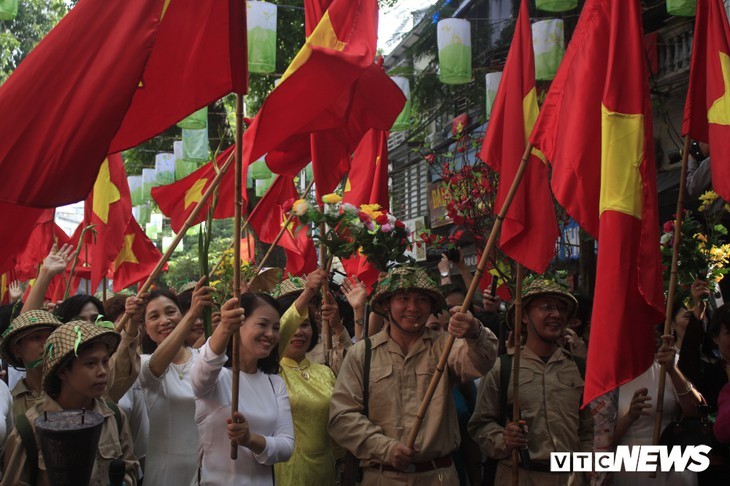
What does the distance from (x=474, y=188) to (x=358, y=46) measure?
12.1 ft

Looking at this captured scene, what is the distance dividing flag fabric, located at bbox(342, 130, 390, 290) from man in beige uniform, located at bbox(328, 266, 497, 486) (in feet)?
6.30

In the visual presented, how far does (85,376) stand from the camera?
13.1 feet

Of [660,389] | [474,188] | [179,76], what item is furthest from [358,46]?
[474,188]

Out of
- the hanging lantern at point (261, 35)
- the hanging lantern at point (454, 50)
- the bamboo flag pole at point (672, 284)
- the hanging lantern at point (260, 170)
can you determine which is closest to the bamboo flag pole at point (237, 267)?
the bamboo flag pole at point (672, 284)

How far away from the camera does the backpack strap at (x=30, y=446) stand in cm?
365

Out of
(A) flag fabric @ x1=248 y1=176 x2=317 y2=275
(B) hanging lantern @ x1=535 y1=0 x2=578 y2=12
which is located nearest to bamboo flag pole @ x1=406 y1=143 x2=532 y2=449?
(A) flag fabric @ x1=248 y1=176 x2=317 y2=275

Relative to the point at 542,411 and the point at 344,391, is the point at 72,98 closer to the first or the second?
the point at 344,391

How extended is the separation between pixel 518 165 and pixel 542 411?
151cm

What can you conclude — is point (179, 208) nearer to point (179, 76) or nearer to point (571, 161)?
point (179, 76)

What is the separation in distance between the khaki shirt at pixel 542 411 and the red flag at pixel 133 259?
4.55 meters

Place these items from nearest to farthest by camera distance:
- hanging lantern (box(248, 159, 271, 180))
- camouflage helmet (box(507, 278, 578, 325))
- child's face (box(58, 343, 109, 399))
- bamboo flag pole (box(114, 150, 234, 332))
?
child's face (box(58, 343, 109, 399)), bamboo flag pole (box(114, 150, 234, 332)), camouflage helmet (box(507, 278, 578, 325)), hanging lantern (box(248, 159, 271, 180))

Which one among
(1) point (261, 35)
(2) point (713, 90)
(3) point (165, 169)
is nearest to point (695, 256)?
(2) point (713, 90)

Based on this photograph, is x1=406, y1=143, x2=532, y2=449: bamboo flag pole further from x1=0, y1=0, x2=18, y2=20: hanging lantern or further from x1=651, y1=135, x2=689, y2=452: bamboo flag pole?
x1=0, y1=0, x2=18, y2=20: hanging lantern

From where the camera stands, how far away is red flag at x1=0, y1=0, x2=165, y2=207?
11.2ft
